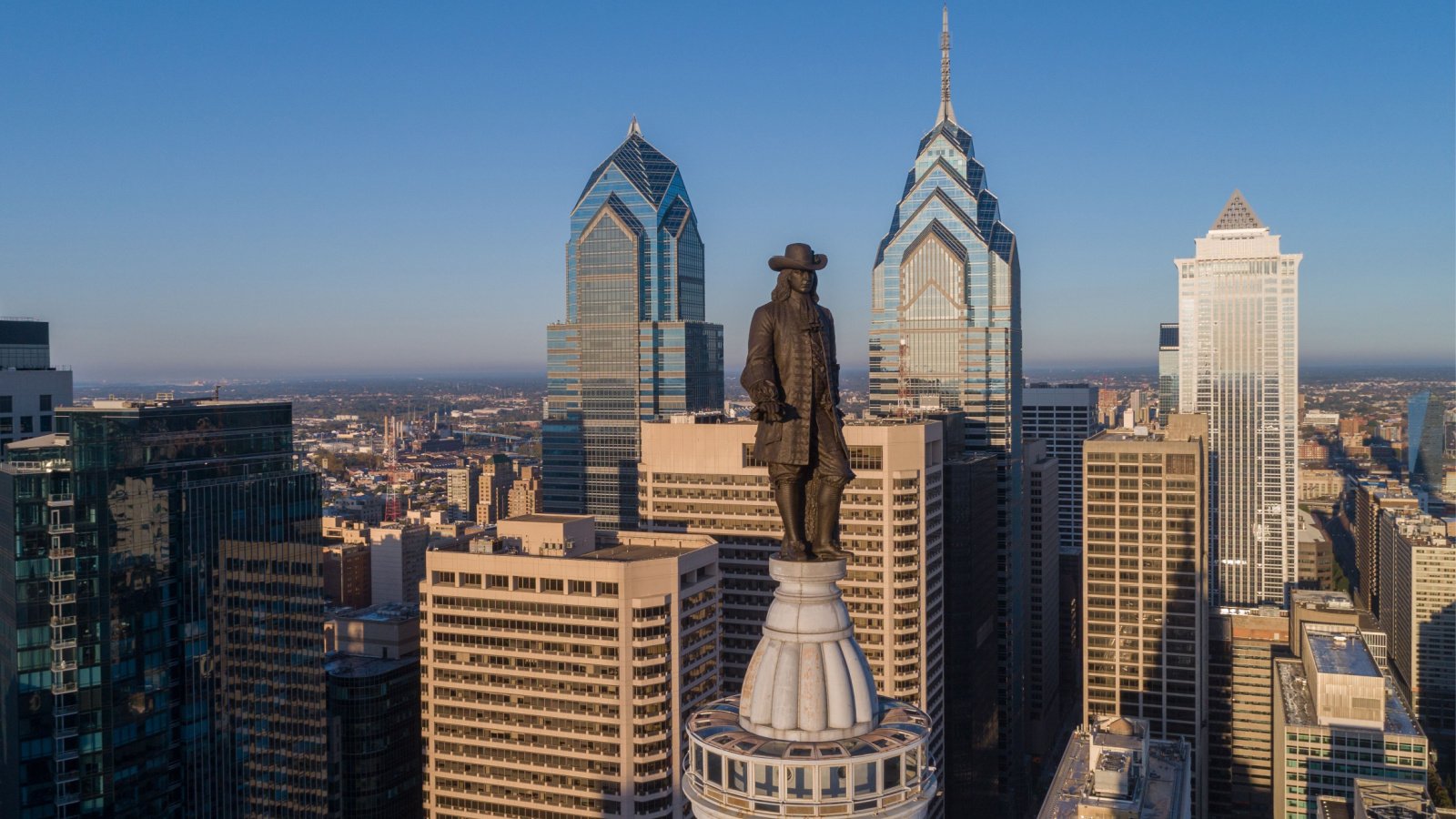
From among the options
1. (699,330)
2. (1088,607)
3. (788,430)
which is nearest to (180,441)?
(788,430)

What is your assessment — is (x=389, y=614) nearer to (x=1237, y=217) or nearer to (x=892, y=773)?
(x=892, y=773)

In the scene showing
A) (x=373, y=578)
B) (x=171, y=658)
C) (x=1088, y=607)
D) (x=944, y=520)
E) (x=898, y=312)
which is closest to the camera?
(x=171, y=658)

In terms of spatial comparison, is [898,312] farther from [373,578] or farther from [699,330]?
[373,578]

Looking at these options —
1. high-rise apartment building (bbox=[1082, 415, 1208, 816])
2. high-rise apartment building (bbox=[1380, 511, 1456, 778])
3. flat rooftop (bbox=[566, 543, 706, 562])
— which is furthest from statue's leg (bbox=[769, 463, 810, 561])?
high-rise apartment building (bbox=[1380, 511, 1456, 778])

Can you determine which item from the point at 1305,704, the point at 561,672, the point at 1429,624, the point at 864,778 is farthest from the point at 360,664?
the point at 1429,624

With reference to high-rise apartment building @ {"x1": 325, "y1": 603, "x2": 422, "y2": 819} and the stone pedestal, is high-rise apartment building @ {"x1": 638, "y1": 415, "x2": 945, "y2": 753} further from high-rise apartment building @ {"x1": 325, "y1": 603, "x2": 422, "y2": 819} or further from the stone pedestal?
the stone pedestal
